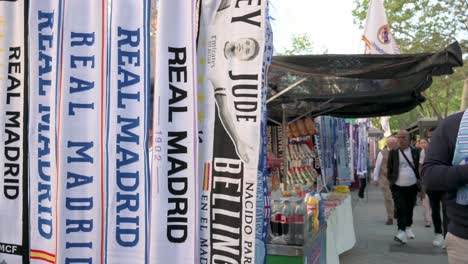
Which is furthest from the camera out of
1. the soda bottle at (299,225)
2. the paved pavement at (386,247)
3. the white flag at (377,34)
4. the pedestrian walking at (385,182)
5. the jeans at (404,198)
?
the pedestrian walking at (385,182)

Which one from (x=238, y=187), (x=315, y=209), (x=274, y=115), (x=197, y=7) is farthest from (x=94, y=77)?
(x=274, y=115)

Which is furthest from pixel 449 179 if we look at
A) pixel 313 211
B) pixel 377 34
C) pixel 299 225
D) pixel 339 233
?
pixel 377 34

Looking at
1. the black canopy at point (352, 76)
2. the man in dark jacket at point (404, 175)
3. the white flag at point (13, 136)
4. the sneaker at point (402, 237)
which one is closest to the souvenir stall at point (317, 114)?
the black canopy at point (352, 76)

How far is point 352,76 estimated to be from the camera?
4.45 m

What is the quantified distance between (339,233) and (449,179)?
4480 mm

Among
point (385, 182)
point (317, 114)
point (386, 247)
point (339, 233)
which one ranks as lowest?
point (386, 247)

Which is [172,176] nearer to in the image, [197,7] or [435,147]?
[197,7]

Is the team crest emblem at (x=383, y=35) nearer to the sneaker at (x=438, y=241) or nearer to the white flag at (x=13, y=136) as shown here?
the sneaker at (x=438, y=241)

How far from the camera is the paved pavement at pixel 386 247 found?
7043mm

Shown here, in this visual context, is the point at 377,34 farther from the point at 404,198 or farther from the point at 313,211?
the point at 313,211

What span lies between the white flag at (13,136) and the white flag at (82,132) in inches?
11.5

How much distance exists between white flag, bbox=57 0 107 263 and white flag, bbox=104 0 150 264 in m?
0.08

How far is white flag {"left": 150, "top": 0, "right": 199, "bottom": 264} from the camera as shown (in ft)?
7.90

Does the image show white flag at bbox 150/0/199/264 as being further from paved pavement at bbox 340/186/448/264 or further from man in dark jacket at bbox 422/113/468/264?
paved pavement at bbox 340/186/448/264
